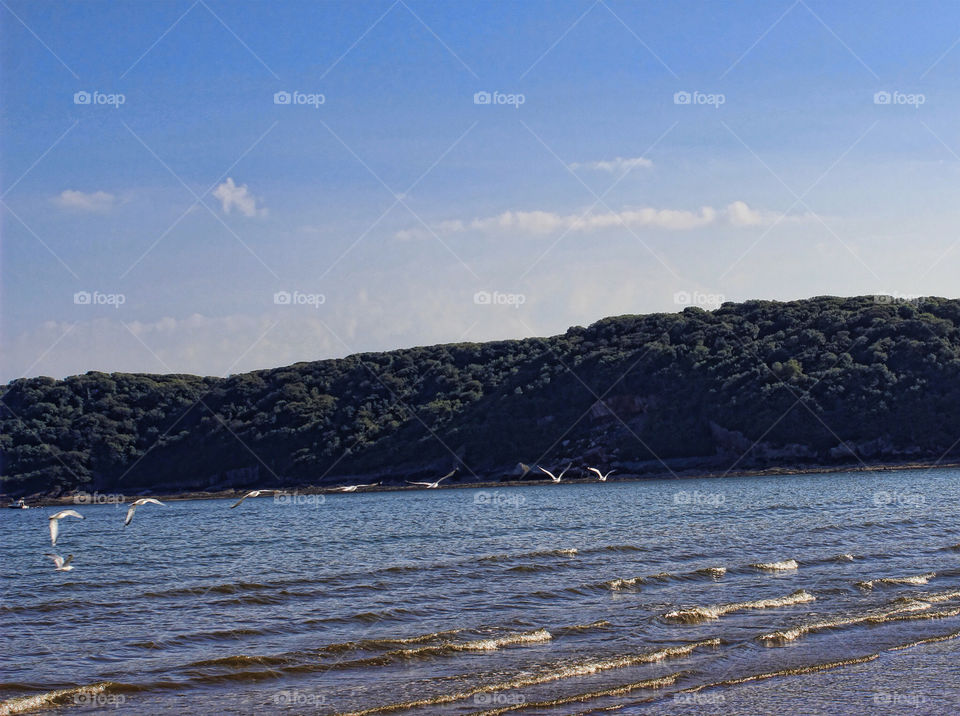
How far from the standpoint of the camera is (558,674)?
45.6ft

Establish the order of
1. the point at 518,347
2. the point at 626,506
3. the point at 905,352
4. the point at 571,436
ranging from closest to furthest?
the point at 626,506, the point at 905,352, the point at 571,436, the point at 518,347

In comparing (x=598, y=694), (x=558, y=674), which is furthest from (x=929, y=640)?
(x=558, y=674)

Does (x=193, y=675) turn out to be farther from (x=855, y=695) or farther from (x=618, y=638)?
(x=855, y=695)

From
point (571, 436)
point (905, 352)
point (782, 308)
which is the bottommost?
point (571, 436)

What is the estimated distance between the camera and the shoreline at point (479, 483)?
66875mm

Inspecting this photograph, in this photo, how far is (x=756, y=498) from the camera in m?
44.4

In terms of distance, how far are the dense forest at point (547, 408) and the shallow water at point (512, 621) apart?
40590 millimetres

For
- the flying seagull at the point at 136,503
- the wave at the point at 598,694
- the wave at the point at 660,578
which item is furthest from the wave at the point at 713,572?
the flying seagull at the point at 136,503

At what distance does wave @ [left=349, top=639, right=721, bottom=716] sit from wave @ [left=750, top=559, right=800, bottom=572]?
7479 mm

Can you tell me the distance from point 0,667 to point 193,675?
3466 mm

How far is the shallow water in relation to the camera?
1316 cm

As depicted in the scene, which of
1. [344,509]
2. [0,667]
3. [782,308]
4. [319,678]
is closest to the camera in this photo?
[319,678]

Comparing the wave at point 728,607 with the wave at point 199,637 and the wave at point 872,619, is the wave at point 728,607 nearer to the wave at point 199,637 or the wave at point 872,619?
the wave at point 872,619

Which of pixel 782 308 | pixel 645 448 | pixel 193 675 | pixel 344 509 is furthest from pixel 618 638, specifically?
pixel 782 308
